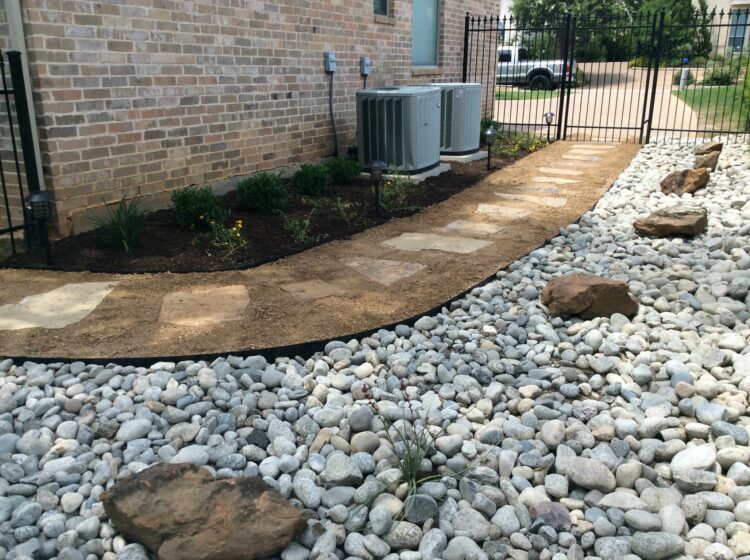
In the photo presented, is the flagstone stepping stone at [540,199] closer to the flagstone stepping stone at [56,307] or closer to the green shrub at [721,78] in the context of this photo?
the flagstone stepping stone at [56,307]

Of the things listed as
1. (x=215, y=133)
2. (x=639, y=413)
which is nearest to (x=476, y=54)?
(x=215, y=133)

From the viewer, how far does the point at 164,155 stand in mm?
5867

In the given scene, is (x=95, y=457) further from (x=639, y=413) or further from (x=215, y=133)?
(x=215, y=133)

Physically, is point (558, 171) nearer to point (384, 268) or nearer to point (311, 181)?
point (311, 181)

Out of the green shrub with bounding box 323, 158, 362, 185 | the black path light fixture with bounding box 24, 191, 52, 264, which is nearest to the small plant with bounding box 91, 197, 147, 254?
the black path light fixture with bounding box 24, 191, 52, 264

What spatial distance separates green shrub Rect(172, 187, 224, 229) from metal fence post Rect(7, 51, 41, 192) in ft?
3.42

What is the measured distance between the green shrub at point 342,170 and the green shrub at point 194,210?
2.18 m

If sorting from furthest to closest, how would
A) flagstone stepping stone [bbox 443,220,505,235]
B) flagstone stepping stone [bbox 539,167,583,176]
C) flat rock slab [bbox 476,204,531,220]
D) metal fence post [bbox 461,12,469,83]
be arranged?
metal fence post [bbox 461,12,469,83], flagstone stepping stone [bbox 539,167,583,176], flat rock slab [bbox 476,204,531,220], flagstone stepping stone [bbox 443,220,505,235]

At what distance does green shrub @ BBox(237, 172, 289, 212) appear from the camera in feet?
19.9

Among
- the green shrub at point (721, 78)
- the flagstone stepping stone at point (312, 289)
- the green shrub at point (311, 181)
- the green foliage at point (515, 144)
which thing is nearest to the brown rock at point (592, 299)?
the flagstone stepping stone at point (312, 289)

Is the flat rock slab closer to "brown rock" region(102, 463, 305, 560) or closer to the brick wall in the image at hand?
the brick wall

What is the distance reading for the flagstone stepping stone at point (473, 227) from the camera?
5.91 m

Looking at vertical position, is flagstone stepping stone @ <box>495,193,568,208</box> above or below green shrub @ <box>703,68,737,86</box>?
below

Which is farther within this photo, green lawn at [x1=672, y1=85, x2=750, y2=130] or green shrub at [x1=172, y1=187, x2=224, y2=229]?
green lawn at [x1=672, y1=85, x2=750, y2=130]
